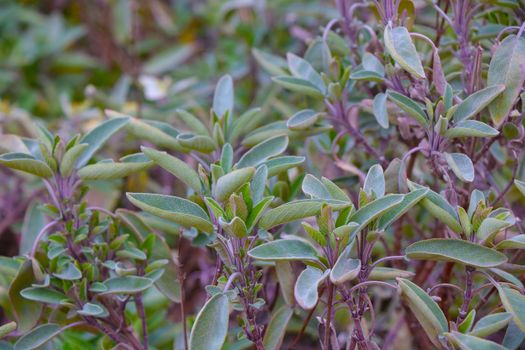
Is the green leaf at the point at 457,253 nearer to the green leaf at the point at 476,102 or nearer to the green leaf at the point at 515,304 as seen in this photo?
the green leaf at the point at 515,304

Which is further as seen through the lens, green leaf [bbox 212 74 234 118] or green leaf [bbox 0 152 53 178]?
green leaf [bbox 212 74 234 118]

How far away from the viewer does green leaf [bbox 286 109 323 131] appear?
1.00 metres

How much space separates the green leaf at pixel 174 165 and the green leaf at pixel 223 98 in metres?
0.22

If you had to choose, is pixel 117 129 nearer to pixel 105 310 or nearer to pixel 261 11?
pixel 105 310

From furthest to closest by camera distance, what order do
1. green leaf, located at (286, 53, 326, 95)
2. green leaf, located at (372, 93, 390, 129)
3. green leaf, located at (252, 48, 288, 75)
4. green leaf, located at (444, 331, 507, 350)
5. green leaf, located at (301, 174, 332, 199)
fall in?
green leaf, located at (252, 48, 288, 75)
green leaf, located at (286, 53, 326, 95)
green leaf, located at (372, 93, 390, 129)
green leaf, located at (301, 174, 332, 199)
green leaf, located at (444, 331, 507, 350)

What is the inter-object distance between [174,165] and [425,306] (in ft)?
1.17

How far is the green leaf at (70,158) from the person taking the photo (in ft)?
3.02

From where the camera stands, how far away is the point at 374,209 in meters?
0.78

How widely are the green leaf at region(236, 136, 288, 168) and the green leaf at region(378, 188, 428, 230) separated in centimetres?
20

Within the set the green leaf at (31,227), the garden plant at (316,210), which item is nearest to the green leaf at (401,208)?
the garden plant at (316,210)

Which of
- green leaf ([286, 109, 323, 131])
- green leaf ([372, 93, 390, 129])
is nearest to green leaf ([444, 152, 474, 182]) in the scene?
green leaf ([372, 93, 390, 129])

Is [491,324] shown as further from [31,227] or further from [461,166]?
[31,227]

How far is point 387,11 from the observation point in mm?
932

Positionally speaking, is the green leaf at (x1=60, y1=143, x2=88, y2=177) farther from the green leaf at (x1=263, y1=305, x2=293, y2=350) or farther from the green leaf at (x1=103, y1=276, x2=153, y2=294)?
the green leaf at (x1=263, y1=305, x2=293, y2=350)
